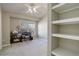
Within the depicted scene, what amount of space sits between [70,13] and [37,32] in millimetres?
5385

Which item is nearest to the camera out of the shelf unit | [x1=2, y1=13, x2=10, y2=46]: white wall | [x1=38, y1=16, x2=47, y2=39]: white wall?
the shelf unit

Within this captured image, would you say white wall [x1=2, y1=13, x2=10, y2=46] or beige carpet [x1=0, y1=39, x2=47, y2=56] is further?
white wall [x1=2, y1=13, x2=10, y2=46]

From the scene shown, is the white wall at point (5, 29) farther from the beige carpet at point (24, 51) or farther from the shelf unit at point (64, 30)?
the shelf unit at point (64, 30)

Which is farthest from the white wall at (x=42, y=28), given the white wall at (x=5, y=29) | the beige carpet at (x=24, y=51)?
the white wall at (x=5, y=29)

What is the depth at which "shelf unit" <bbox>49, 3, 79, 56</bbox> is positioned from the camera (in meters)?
0.83

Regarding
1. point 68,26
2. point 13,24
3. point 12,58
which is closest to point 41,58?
point 12,58

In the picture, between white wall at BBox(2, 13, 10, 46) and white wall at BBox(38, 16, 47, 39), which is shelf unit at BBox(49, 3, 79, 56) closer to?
white wall at BBox(2, 13, 10, 46)

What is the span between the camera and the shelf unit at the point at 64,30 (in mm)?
833

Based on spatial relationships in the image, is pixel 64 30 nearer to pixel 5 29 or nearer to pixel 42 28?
pixel 5 29

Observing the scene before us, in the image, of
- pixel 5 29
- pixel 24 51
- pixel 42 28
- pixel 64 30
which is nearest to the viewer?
pixel 64 30

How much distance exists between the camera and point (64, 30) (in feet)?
3.30

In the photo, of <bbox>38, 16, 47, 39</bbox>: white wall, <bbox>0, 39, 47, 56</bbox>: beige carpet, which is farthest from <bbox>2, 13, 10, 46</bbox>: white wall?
<bbox>38, 16, 47, 39</bbox>: white wall

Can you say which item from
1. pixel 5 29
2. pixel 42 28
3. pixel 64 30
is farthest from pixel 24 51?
pixel 42 28

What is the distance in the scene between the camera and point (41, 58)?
0.54 metres
